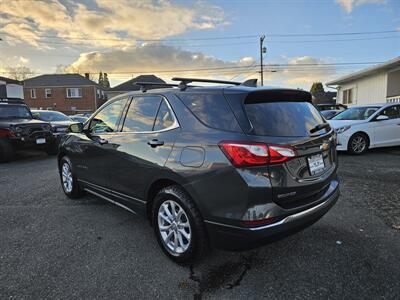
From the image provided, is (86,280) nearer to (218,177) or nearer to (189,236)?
(189,236)

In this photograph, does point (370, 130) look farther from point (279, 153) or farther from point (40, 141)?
point (40, 141)

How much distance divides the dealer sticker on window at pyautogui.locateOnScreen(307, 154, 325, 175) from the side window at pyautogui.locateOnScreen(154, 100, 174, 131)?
53.4 inches

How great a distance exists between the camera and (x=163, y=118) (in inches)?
122

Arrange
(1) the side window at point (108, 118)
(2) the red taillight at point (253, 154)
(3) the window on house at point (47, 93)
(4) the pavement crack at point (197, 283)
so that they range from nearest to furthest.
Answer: (2) the red taillight at point (253, 154)
(4) the pavement crack at point (197, 283)
(1) the side window at point (108, 118)
(3) the window on house at point (47, 93)

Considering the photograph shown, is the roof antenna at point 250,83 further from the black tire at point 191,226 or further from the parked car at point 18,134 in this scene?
the parked car at point 18,134

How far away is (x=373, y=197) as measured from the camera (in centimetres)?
480

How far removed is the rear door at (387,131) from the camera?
869cm

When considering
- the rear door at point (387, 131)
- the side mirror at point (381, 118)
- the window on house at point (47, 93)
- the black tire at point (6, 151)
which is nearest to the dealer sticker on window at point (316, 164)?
the rear door at point (387, 131)

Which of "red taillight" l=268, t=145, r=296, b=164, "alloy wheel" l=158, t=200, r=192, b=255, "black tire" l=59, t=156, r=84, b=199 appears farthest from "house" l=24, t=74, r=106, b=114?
"red taillight" l=268, t=145, r=296, b=164

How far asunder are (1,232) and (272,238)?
3.39 metres

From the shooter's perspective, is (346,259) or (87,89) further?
(87,89)

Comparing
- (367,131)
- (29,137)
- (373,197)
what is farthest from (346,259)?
(29,137)

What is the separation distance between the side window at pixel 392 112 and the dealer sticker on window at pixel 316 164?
739 cm

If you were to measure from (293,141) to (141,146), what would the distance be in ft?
5.22
